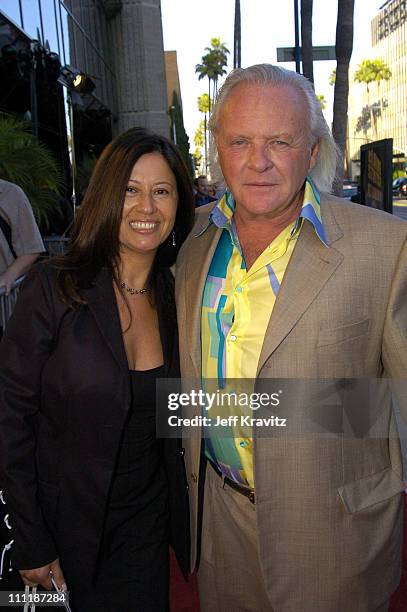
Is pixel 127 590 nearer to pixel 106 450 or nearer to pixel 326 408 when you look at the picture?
pixel 106 450

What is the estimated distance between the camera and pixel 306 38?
11305mm

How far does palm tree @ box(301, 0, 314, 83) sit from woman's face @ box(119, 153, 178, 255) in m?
9.61

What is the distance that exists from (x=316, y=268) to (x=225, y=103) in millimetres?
719

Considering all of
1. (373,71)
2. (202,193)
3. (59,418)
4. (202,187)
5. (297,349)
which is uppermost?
(373,71)

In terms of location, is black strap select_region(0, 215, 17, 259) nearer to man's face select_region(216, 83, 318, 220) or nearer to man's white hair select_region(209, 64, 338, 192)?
man's white hair select_region(209, 64, 338, 192)

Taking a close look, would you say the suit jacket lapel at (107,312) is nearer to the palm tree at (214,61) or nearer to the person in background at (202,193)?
the person in background at (202,193)

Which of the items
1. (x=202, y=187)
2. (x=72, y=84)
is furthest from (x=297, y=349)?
(x=202, y=187)

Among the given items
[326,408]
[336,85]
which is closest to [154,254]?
[326,408]

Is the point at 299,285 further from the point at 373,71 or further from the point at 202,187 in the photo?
the point at 373,71

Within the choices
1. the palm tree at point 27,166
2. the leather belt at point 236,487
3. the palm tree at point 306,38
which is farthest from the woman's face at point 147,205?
the palm tree at point 306,38

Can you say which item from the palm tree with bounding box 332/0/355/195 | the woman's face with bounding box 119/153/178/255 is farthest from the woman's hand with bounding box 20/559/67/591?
the palm tree with bounding box 332/0/355/195

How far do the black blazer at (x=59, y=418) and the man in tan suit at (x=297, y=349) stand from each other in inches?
12.0

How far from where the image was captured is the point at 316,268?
79.0 inches

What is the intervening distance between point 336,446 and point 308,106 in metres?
1.16
